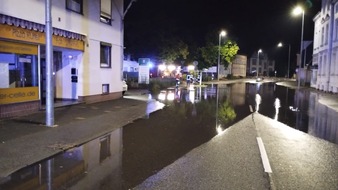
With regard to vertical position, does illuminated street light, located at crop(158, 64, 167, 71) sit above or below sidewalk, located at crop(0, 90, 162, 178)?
above

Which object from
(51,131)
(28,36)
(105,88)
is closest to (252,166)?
(51,131)

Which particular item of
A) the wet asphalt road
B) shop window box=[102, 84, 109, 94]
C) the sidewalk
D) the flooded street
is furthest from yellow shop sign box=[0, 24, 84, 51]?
the wet asphalt road

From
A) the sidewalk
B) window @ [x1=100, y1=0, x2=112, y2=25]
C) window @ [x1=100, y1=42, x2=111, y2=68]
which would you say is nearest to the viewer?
the sidewalk

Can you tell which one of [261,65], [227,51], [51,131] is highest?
[227,51]

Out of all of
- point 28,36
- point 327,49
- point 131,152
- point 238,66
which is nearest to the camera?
point 131,152

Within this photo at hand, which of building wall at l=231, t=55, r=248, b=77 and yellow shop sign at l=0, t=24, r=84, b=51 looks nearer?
yellow shop sign at l=0, t=24, r=84, b=51

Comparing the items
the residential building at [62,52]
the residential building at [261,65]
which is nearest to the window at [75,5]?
the residential building at [62,52]

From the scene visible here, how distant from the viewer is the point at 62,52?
17.1 m

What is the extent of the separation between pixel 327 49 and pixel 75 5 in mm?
29595

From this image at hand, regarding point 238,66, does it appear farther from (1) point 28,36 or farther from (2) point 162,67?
(1) point 28,36

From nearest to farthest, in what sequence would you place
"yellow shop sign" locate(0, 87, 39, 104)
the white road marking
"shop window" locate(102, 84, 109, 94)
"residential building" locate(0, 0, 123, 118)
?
the white road marking, "yellow shop sign" locate(0, 87, 39, 104), "residential building" locate(0, 0, 123, 118), "shop window" locate(102, 84, 109, 94)

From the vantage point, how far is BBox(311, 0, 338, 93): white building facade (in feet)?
110

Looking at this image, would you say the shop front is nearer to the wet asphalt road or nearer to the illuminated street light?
the wet asphalt road

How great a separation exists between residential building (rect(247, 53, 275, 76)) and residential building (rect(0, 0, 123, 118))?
10645cm
